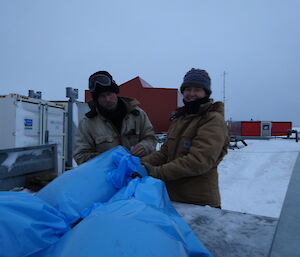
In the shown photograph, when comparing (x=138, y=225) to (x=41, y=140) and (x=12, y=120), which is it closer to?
(x=12, y=120)

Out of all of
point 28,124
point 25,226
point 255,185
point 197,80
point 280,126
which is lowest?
point 255,185

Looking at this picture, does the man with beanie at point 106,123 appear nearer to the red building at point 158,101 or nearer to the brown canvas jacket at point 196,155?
the brown canvas jacket at point 196,155

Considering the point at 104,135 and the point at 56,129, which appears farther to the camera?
the point at 56,129

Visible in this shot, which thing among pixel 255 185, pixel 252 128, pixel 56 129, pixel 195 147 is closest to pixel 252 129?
pixel 252 128

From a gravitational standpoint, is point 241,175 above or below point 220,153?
below

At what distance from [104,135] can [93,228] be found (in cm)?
145

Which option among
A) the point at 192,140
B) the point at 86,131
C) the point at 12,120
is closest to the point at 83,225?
the point at 192,140

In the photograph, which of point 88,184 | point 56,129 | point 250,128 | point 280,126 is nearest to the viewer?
point 88,184

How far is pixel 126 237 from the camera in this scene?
2.11 feet

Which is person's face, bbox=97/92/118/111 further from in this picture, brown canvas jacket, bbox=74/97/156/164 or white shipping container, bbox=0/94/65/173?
white shipping container, bbox=0/94/65/173

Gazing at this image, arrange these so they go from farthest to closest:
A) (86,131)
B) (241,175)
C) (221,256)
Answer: (241,175) < (86,131) < (221,256)

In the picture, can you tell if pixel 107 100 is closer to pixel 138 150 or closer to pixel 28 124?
pixel 138 150

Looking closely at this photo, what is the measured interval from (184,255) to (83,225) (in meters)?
0.32

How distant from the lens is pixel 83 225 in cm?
70
